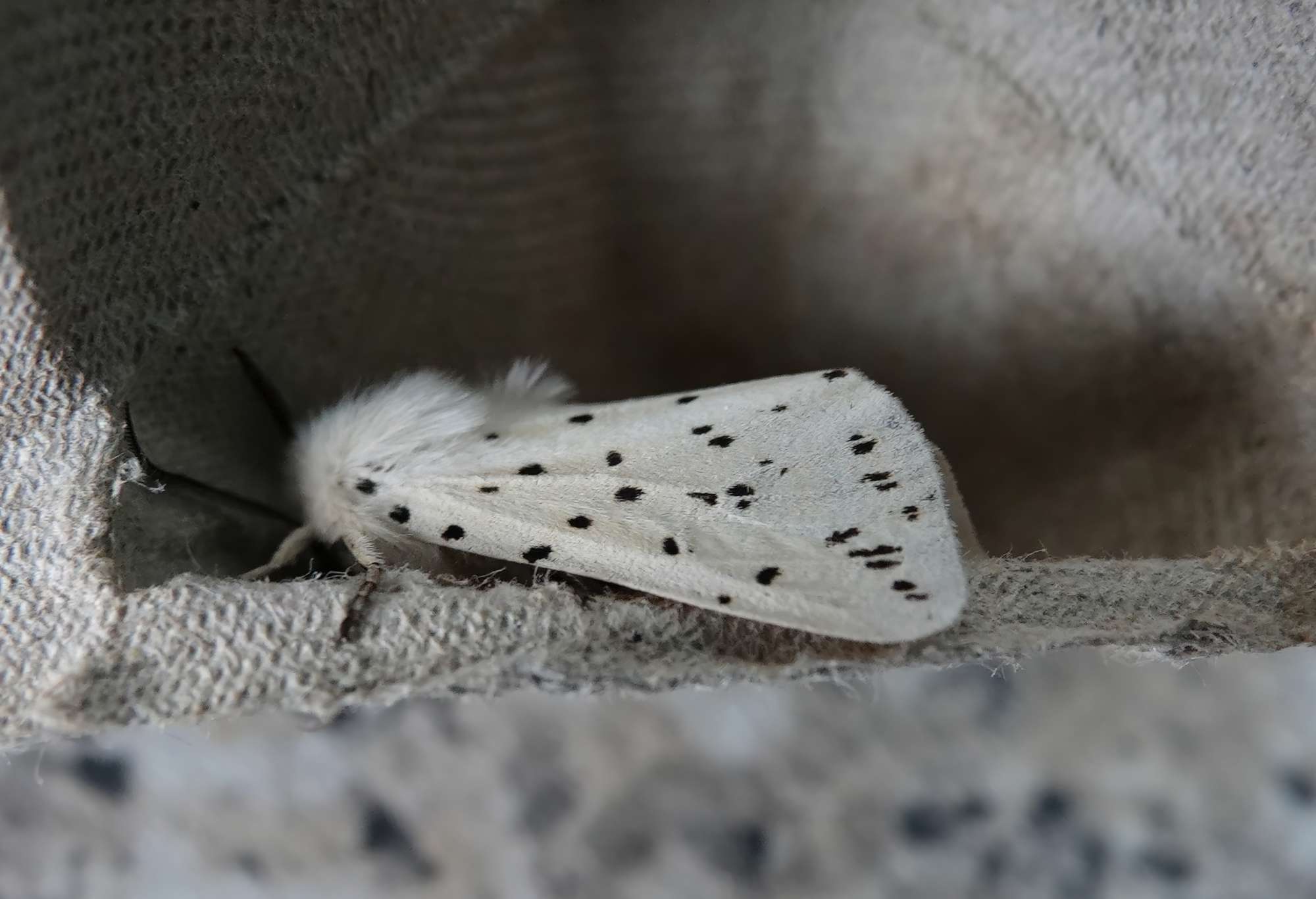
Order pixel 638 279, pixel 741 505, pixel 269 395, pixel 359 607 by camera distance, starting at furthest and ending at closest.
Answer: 1. pixel 638 279
2. pixel 269 395
3. pixel 741 505
4. pixel 359 607

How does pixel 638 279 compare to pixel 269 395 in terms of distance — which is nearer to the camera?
pixel 269 395

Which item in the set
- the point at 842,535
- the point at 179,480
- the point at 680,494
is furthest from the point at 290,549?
→ the point at 842,535

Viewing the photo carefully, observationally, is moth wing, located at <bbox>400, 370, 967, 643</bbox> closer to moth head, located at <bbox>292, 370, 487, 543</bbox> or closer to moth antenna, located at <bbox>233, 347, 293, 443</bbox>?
moth head, located at <bbox>292, 370, 487, 543</bbox>

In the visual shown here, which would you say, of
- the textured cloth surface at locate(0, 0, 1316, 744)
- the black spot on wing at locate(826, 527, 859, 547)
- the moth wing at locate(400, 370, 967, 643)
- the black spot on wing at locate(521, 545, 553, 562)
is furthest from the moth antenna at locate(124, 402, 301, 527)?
the black spot on wing at locate(826, 527, 859, 547)

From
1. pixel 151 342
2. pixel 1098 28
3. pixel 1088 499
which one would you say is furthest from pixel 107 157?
pixel 1088 499

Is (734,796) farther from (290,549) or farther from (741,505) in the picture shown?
(290,549)

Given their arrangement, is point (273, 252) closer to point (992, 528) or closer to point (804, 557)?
point (804, 557)

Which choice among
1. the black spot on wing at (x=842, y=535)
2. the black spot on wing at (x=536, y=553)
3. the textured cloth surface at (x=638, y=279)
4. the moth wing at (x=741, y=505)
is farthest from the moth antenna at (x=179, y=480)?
the black spot on wing at (x=842, y=535)
